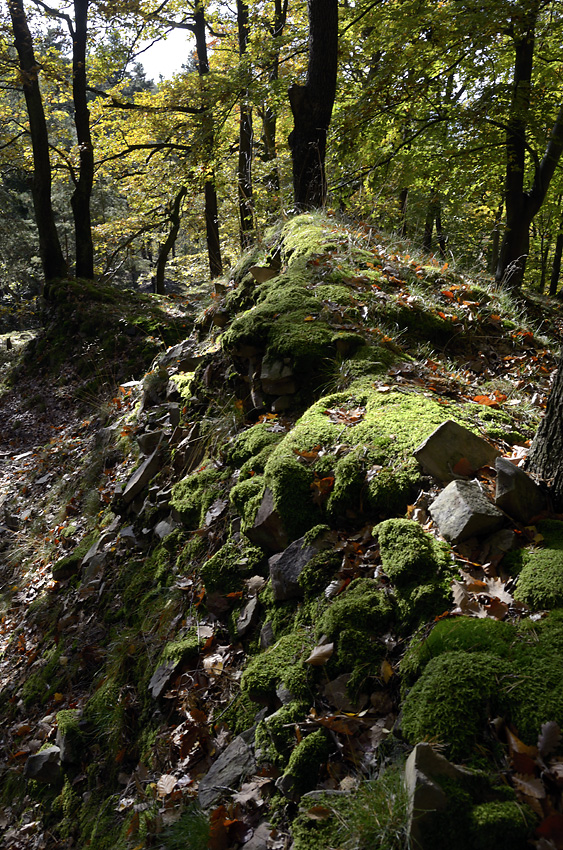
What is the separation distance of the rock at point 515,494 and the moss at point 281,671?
1057 mm

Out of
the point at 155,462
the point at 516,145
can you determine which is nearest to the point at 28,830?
the point at 155,462

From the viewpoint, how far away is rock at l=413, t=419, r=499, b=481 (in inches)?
105

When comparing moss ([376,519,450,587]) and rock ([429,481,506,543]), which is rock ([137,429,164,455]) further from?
rock ([429,481,506,543])

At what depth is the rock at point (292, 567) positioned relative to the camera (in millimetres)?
2729

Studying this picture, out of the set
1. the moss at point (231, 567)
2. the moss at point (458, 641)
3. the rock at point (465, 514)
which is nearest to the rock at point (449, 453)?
the rock at point (465, 514)

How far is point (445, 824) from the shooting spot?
4.81 ft

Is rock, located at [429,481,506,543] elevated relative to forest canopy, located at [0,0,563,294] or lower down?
lower down

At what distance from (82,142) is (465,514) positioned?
13.5 m

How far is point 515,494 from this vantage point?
91.0 inches

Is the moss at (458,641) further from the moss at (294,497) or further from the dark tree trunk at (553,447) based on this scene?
the moss at (294,497)

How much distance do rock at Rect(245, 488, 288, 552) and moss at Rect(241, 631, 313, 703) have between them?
0.62 metres

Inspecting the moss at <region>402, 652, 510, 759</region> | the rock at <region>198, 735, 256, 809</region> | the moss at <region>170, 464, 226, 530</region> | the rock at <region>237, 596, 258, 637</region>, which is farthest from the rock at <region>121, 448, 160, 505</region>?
the moss at <region>402, 652, 510, 759</region>

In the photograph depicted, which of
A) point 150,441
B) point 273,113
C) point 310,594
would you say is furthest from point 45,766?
point 273,113

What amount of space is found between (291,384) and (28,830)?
132 inches
